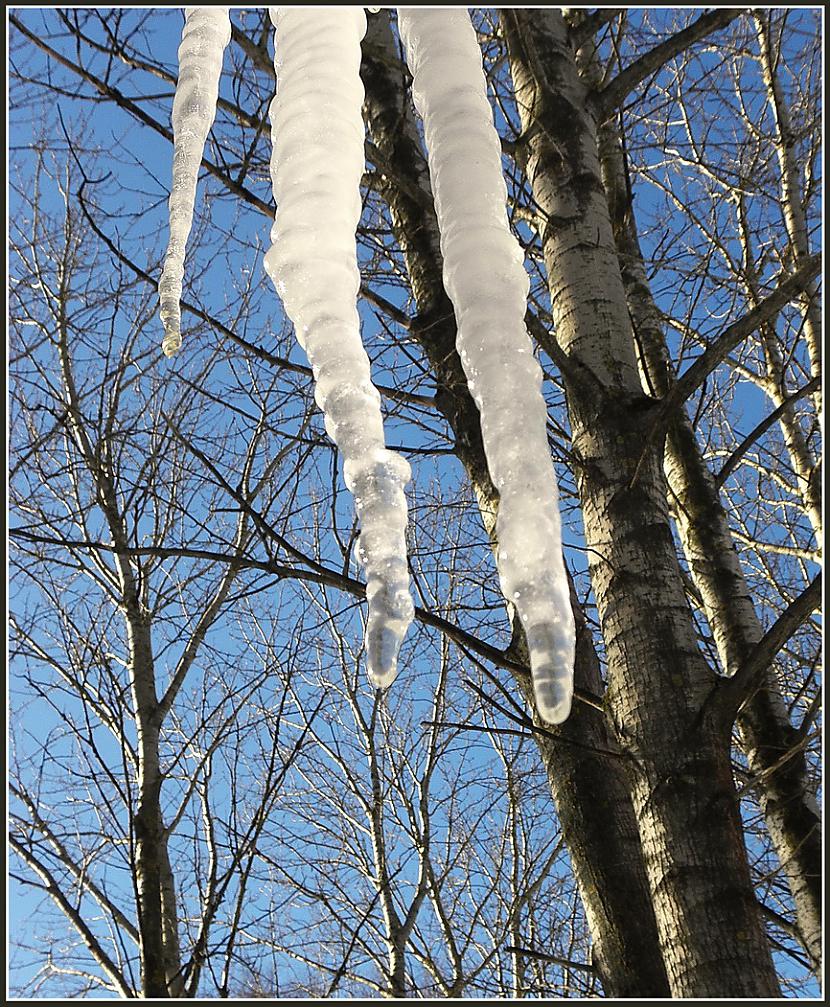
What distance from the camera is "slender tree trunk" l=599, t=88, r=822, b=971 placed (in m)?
3.07

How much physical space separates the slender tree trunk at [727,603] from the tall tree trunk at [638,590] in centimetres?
44

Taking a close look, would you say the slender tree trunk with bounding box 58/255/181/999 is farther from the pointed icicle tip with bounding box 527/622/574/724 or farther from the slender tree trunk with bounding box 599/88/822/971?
the pointed icicle tip with bounding box 527/622/574/724

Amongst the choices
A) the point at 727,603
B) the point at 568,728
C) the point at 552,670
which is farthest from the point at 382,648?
the point at 727,603

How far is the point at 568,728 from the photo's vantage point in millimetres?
2455

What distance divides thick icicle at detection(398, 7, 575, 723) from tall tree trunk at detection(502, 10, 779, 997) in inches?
41.1

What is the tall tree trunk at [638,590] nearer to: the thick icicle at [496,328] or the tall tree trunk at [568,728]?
the tall tree trunk at [568,728]

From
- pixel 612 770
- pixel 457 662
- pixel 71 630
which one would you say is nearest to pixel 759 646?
pixel 612 770

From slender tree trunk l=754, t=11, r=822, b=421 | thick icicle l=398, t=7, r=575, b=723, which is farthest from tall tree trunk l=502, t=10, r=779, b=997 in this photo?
slender tree trunk l=754, t=11, r=822, b=421

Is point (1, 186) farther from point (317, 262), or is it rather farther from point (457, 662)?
point (457, 662)

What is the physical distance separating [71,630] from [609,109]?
14.5 ft

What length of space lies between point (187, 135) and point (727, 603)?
2931 mm

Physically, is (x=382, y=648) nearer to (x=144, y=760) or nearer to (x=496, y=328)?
(x=496, y=328)

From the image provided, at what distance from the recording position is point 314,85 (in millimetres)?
1058

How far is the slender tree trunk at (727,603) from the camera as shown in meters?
3.07
